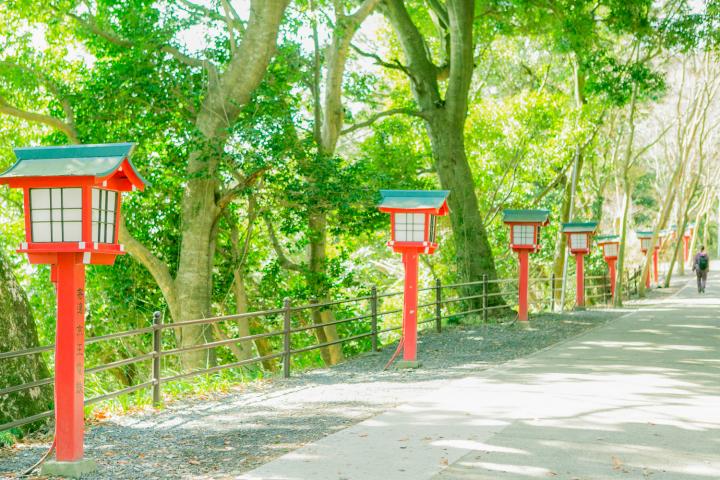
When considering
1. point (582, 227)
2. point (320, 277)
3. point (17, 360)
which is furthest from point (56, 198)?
point (582, 227)

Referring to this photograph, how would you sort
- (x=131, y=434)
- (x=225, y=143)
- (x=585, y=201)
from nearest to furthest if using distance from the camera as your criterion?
(x=131, y=434) < (x=225, y=143) < (x=585, y=201)

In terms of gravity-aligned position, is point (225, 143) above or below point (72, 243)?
above

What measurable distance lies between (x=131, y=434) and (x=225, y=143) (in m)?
7.19

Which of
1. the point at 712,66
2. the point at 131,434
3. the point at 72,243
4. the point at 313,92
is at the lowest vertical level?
the point at 131,434

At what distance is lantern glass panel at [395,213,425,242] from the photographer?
512 inches

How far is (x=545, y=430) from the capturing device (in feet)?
27.2

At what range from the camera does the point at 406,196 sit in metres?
13.1

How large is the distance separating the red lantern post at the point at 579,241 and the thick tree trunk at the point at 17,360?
2017 cm

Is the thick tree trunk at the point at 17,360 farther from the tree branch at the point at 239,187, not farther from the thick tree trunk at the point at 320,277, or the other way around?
the thick tree trunk at the point at 320,277

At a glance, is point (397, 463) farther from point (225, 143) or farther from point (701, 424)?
point (225, 143)

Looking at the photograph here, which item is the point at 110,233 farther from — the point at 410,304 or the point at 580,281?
the point at 580,281

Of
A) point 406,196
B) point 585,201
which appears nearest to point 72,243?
point 406,196

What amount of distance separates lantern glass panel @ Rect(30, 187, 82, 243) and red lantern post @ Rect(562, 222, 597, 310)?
21600mm

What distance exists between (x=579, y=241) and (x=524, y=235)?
813cm
